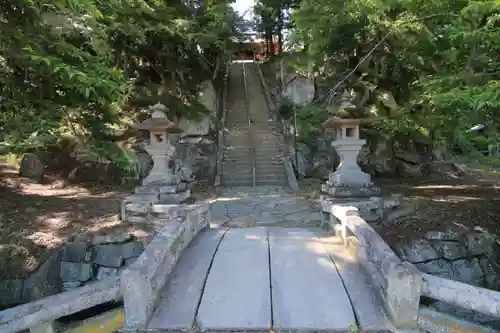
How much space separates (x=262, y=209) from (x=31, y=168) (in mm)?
8929

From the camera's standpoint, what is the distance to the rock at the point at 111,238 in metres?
7.08

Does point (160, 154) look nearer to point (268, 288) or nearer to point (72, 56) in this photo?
point (72, 56)

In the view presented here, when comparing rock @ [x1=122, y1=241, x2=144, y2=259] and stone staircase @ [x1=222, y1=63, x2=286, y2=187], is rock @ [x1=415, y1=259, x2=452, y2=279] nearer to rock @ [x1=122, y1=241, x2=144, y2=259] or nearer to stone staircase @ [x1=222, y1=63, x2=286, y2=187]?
rock @ [x1=122, y1=241, x2=144, y2=259]

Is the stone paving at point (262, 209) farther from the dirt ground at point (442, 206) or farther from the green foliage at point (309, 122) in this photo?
the green foliage at point (309, 122)

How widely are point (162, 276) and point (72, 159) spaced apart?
1229 cm

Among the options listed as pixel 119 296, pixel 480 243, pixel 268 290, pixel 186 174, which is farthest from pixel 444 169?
pixel 119 296

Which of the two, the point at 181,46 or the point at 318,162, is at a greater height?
the point at 181,46

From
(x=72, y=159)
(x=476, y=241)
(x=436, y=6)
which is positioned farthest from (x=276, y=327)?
(x=72, y=159)

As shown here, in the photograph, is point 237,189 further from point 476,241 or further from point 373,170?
point 476,241

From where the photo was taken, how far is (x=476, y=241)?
708 centimetres

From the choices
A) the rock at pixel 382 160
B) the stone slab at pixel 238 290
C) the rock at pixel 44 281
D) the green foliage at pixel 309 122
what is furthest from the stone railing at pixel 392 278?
the rock at pixel 382 160

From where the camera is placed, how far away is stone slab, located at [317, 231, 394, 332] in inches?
140

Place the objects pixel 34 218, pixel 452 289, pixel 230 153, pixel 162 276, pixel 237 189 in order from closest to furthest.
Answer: pixel 452 289
pixel 162 276
pixel 34 218
pixel 237 189
pixel 230 153

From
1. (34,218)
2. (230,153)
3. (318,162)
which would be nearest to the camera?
(34,218)
